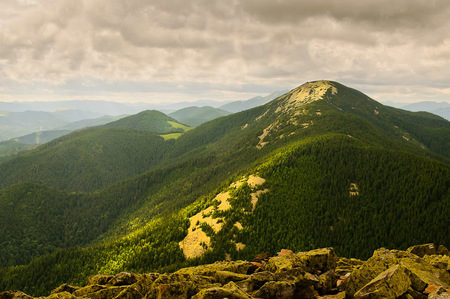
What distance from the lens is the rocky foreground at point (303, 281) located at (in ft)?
79.0

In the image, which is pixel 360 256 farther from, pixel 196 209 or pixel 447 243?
pixel 196 209

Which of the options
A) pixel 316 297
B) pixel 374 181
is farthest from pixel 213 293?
pixel 374 181

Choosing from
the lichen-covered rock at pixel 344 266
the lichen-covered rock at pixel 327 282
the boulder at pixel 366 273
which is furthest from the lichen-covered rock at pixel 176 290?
the lichen-covered rock at pixel 344 266

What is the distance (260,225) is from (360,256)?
43.2 m

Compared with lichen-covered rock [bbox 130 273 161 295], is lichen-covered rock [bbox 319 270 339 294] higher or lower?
higher

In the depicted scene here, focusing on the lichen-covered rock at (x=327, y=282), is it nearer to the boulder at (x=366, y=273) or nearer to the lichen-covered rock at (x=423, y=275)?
the boulder at (x=366, y=273)

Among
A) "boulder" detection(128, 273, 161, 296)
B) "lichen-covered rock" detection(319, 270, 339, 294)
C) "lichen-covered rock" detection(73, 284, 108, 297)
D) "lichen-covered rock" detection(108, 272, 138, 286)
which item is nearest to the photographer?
Answer: "lichen-covered rock" detection(319, 270, 339, 294)

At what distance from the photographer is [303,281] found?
29734mm

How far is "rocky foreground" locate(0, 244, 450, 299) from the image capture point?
2408cm

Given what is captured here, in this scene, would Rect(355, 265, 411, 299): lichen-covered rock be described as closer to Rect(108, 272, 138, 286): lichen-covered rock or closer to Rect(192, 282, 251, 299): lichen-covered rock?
Rect(192, 282, 251, 299): lichen-covered rock

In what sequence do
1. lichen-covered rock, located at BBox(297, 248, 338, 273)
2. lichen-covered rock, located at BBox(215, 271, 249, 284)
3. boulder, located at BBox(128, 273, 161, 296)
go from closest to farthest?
lichen-covered rock, located at BBox(215, 271, 249, 284) < boulder, located at BBox(128, 273, 161, 296) < lichen-covered rock, located at BBox(297, 248, 338, 273)

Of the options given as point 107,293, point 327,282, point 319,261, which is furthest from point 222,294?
point 107,293

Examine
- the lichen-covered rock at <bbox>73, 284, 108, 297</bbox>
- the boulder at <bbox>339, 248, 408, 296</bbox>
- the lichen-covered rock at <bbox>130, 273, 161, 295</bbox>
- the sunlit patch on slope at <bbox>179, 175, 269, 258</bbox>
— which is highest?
the boulder at <bbox>339, 248, 408, 296</bbox>

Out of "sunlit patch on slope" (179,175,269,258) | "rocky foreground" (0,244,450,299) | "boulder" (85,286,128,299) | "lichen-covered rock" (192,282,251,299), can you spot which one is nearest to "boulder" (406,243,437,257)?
"rocky foreground" (0,244,450,299)
